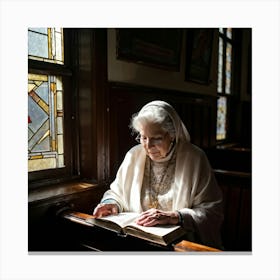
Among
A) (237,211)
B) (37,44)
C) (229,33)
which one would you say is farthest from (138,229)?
(229,33)

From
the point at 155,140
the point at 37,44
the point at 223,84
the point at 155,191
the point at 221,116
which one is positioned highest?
the point at 37,44

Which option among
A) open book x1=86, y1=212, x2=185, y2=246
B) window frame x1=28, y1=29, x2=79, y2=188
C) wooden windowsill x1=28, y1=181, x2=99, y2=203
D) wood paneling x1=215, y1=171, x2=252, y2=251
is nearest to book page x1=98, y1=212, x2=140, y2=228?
open book x1=86, y1=212, x2=185, y2=246

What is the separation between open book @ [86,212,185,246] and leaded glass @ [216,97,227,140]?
0.79 metres

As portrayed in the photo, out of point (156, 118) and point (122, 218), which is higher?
point (156, 118)

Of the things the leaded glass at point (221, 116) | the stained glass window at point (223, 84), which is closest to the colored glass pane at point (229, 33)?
the stained glass window at point (223, 84)

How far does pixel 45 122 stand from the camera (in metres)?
1.26

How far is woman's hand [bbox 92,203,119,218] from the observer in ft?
3.77

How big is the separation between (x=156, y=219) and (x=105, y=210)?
0.27 metres

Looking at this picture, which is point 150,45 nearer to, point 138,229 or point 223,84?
point 223,84

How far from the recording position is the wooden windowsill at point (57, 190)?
45.7 inches
